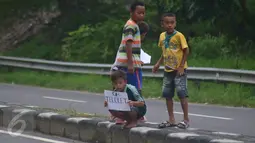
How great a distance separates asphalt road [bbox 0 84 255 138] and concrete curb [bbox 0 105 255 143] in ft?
7.25

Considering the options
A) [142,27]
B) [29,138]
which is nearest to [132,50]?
[142,27]

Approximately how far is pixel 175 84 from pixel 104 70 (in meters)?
10.9

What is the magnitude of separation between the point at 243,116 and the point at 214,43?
29.3 ft

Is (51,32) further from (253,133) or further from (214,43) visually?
(253,133)

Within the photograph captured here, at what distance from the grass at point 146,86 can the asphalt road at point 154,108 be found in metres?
0.62

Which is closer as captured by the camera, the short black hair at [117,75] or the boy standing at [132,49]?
the short black hair at [117,75]

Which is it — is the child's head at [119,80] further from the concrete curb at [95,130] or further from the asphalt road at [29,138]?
the asphalt road at [29,138]

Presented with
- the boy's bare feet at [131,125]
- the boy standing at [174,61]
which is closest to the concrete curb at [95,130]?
the boy's bare feet at [131,125]

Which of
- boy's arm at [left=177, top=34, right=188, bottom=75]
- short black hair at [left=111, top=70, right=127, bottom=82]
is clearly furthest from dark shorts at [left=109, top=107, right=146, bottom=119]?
boy's arm at [left=177, top=34, right=188, bottom=75]

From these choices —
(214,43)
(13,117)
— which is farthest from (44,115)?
(214,43)

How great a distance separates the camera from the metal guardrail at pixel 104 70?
14539 millimetres

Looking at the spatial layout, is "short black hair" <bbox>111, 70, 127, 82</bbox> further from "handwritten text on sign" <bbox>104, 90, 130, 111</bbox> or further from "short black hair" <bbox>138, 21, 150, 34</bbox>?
"short black hair" <bbox>138, 21, 150, 34</bbox>

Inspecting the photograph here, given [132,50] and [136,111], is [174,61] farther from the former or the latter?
[136,111]

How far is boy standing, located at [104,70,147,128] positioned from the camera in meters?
7.69
